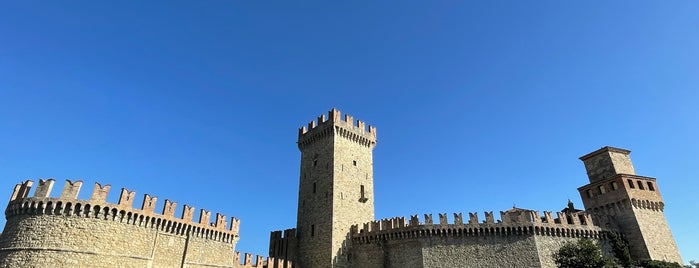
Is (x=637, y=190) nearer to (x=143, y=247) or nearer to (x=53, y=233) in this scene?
(x=143, y=247)

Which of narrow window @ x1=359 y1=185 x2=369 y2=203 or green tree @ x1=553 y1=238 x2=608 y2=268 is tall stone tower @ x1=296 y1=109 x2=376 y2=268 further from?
green tree @ x1=553 y1=238 x2=608 y2=268

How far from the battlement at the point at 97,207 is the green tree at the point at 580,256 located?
21.5 meters

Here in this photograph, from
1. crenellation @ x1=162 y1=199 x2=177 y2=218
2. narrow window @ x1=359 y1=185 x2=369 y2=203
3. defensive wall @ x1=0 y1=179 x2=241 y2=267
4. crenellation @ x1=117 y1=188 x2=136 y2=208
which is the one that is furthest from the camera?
narrow window @ x1=359 y1=185 x2=369 y2=203

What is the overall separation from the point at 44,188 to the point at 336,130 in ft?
62.6

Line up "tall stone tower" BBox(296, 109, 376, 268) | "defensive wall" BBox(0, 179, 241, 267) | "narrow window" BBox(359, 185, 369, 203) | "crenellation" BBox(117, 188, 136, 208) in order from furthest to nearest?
"narrow window" BBox(359, 185, 369, 203) < "tall stone tower" BBox(296, 109, 376, 268) < "crenellation" BBox(117, 188, 136, 208) < "defensive wall" BBox(0, 179, 241, 267)

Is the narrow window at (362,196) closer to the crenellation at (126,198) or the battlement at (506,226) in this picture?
the battlement at (506,226)

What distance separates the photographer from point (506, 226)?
82.1 ft

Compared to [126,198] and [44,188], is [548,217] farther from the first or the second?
[44,188]

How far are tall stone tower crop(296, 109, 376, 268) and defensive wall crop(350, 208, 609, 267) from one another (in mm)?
3493

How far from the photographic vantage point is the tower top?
1121 inches

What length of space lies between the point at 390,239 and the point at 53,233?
1938 centimetres

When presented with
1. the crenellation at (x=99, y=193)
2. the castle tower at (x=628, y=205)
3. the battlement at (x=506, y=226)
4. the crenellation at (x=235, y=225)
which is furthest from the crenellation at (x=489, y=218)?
the crenellation at (x=99, y=193)

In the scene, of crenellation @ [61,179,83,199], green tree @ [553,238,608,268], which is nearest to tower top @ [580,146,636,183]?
green tree @ [553,238,608,268]

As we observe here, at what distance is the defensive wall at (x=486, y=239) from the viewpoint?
24.4 metres
